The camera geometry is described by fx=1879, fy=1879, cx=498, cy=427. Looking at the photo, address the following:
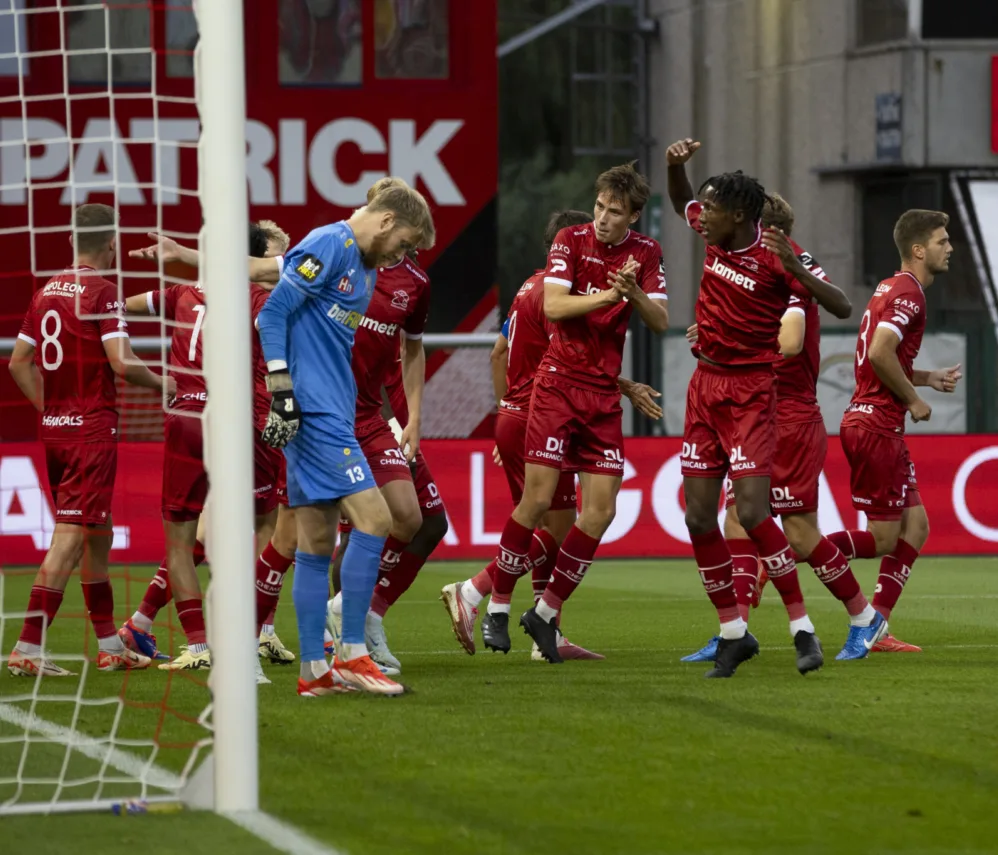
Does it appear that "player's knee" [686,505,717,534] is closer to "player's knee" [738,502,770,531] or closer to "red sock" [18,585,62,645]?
"player's knee" [738,502,770,531]

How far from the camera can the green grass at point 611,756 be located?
4.51 meters

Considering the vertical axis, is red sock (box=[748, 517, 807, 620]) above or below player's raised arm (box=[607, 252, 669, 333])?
below

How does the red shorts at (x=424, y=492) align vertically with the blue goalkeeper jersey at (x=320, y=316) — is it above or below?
below

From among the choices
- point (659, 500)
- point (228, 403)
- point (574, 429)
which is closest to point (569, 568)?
point (574, 429)

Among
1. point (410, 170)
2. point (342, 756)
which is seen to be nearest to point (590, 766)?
point (342, 756)

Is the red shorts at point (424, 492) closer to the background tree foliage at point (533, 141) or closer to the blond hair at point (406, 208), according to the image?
the blond hair at point (406, 208)

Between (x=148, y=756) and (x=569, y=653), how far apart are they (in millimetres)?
2980

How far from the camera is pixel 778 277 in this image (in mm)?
7414

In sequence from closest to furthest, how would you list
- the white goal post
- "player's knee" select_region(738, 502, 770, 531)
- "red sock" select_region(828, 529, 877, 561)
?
1. the white goal post
2. "player's knee" select_region(738, 502, 770, 531)
3. "red sock" select_region(828, 529, 877, 561)

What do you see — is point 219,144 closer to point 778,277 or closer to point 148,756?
point 148,756

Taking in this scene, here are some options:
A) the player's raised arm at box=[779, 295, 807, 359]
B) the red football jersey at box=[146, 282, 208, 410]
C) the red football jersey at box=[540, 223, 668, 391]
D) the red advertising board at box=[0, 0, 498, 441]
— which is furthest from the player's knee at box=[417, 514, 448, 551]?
the red advertising board at box=[0, 0, 498, 441]

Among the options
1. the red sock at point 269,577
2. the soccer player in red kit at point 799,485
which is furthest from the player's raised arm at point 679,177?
the red sock at point 269,577

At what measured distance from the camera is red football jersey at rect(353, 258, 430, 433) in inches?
303

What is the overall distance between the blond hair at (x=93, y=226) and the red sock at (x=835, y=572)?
327cm
